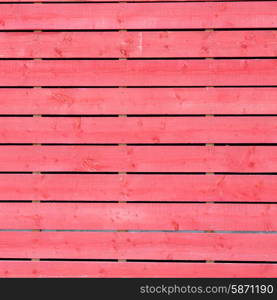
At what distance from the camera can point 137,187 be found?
395cm

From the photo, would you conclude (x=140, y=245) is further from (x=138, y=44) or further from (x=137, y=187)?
(x=138, y=44)

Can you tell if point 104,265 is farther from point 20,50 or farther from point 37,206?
point 20,50

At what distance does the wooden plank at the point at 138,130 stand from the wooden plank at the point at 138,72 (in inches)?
10.2

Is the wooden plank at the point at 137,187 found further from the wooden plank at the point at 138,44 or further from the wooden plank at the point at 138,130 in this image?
the wooden plank at the point at 138,44

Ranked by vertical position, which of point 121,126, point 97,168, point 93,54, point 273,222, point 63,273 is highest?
point 93,54

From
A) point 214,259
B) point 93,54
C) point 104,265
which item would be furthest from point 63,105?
point 214,259

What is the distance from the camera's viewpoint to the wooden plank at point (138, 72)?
155 inches

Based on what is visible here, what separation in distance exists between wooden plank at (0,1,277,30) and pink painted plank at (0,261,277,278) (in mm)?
1693

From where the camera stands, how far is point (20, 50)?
402 cm

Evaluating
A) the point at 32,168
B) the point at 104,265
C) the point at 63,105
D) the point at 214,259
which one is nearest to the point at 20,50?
the point at 63,105

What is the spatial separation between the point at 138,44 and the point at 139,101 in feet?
1.35

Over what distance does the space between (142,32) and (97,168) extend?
40.5 inches

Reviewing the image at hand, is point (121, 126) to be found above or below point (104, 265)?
above

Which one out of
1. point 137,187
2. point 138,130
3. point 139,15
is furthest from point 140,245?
point 139,15
